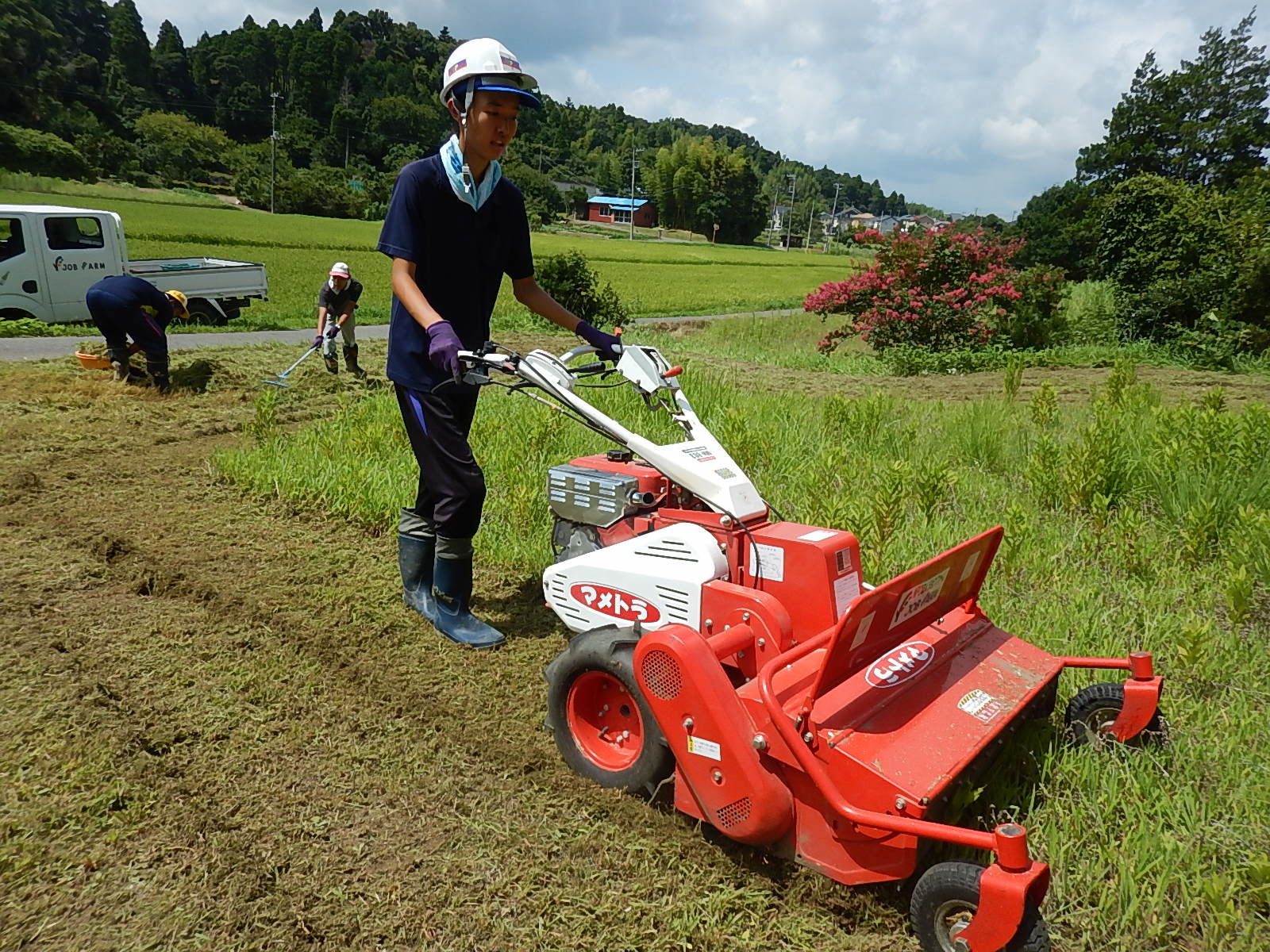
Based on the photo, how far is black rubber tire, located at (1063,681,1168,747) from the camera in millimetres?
2697

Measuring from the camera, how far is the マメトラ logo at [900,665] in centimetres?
243

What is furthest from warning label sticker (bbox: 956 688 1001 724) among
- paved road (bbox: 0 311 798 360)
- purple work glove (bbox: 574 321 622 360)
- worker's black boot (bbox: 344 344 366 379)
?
paved road (bbox: 0 311 798 360)

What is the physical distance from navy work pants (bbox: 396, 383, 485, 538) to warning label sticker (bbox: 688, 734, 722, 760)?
1659 mm

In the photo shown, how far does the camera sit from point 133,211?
3700 cm

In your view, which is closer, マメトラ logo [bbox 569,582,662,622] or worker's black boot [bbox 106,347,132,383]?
マメトラ logo [bbox 569,582,662,622]

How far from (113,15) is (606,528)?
390 ft

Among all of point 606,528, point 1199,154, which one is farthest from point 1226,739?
point 1199,154

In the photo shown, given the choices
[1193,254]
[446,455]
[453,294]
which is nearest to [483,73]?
[453,294]

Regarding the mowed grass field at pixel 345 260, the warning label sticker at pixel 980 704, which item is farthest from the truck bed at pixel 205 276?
the warning label sticker at pixel 980 704

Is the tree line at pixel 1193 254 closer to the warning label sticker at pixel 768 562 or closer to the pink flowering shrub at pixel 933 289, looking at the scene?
the pink flowering shrub at pixel 933 289

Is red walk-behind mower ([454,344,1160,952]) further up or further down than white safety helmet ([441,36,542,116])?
further down

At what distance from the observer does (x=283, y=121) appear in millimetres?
93500

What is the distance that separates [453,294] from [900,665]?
2404 millimetres

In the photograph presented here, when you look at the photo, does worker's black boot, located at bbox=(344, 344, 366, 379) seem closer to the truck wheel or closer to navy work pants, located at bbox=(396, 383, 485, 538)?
the truck wheel
